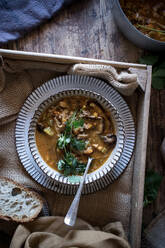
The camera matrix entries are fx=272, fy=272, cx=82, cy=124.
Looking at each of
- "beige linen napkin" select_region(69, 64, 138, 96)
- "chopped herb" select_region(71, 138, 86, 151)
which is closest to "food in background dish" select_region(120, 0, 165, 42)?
"beige linen napkin" select_region(69, 64, 138, 96)

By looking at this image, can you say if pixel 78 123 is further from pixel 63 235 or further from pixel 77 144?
pixel 63 235

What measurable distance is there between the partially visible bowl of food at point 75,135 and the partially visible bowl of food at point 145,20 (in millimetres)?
667

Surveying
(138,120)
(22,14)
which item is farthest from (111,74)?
(22,14)

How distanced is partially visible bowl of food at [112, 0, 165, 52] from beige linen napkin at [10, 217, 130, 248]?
1652 millimetres

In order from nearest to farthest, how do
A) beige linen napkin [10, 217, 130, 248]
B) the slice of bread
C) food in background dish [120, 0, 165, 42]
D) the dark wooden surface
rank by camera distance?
1. beige linen napkin [10, 217, 130, 248]
2. the slice of bread
3. food in background dish [120, 0, 165, 42]
4. the dark wooden surface

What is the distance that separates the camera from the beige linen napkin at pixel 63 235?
224 centimetres

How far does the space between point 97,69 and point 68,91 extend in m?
0.31

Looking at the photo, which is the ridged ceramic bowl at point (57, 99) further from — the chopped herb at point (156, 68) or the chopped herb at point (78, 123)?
the chopped herb at point (156, 68)

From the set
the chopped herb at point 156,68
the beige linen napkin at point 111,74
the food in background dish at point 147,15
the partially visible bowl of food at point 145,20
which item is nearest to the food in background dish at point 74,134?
the beige linen napkin at point 111,74

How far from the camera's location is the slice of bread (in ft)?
7.70

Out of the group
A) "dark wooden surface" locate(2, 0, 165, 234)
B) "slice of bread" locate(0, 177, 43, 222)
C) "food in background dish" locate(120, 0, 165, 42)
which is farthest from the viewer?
"dark wooden surface" locate(2, 0, 165, 234)

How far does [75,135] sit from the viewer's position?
238 cm

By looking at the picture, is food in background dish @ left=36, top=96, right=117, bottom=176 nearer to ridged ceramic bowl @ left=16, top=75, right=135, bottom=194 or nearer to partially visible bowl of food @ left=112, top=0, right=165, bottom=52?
ridged ceramic bowl @ left=16, top=75, right=135, bottom=194

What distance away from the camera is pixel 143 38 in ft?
7.62
